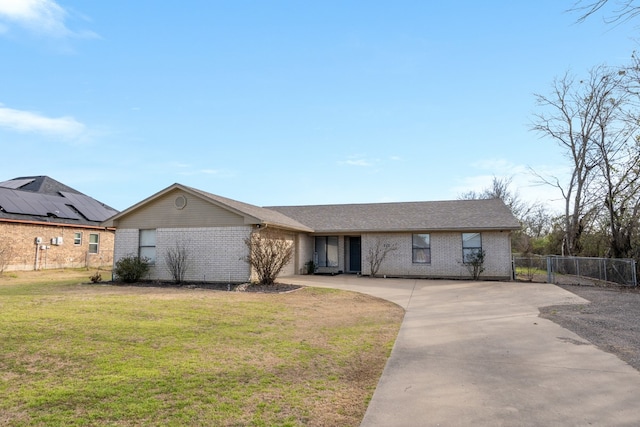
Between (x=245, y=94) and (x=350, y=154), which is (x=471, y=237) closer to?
(x=350, y=154)

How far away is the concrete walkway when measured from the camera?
3504mm

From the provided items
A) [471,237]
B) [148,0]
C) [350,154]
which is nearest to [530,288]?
[471,237]

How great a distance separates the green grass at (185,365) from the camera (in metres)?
3.47

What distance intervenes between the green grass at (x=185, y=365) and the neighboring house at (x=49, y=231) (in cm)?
1353

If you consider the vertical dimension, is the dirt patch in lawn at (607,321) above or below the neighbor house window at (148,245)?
below

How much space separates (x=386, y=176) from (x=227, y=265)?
12.9m

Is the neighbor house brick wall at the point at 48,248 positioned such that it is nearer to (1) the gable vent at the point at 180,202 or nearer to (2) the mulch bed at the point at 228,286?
(2) the mulch bed at the point at 228,286

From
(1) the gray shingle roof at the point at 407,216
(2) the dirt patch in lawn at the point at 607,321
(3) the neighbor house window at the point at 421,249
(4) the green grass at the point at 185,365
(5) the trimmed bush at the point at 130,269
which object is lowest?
(2) the dirt patch in lawn at the point at 607,321

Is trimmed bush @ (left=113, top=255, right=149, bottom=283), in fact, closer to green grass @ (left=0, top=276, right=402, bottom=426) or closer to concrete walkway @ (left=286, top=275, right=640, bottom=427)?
green grass @ (left=0, top=276, right=402, bottom=426)

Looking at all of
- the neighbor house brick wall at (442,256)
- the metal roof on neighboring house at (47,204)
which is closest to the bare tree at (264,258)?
the neighbor house brick wall at (442,256)

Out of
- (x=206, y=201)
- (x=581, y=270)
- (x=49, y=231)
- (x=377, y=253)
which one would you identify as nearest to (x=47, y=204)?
(x=49, y=231)

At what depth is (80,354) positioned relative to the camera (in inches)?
202

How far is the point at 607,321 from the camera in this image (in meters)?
8.26

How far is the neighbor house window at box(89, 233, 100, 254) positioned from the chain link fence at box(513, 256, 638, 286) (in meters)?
26.1
